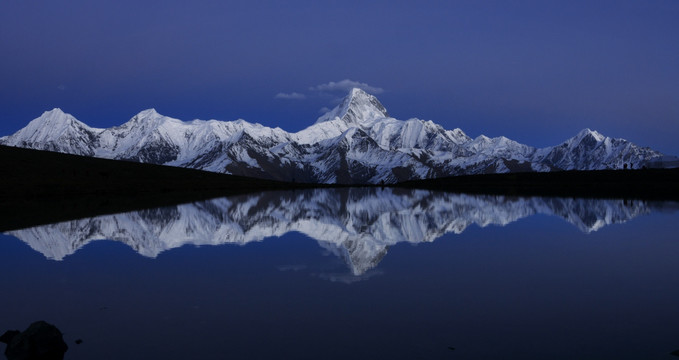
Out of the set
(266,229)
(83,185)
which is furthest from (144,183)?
(266,229)

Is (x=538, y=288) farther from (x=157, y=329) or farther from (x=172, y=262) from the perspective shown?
(x=172, y=262)

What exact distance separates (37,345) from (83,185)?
96503mm

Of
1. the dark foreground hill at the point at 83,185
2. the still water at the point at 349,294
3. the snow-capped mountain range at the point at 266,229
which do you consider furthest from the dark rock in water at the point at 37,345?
the dark foreground hill at the point at 83,185

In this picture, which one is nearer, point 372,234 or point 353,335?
point 353,335

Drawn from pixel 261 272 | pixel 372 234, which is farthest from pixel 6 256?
pixel 372 234

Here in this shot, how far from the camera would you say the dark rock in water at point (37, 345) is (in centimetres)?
1139

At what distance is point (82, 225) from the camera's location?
38.2m

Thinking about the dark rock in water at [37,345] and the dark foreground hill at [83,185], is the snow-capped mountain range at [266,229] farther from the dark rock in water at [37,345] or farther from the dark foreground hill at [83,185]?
the dark rock in water at [37,345]

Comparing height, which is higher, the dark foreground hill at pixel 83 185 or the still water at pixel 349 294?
the dark foreground hill at pixel 83 185

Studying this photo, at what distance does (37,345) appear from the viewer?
11.4m

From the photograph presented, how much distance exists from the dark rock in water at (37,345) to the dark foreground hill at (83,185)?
1348 inches

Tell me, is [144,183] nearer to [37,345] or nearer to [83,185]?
[83,185]

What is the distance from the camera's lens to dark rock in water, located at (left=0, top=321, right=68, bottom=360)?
11.4 m

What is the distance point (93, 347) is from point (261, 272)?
8914 mm
